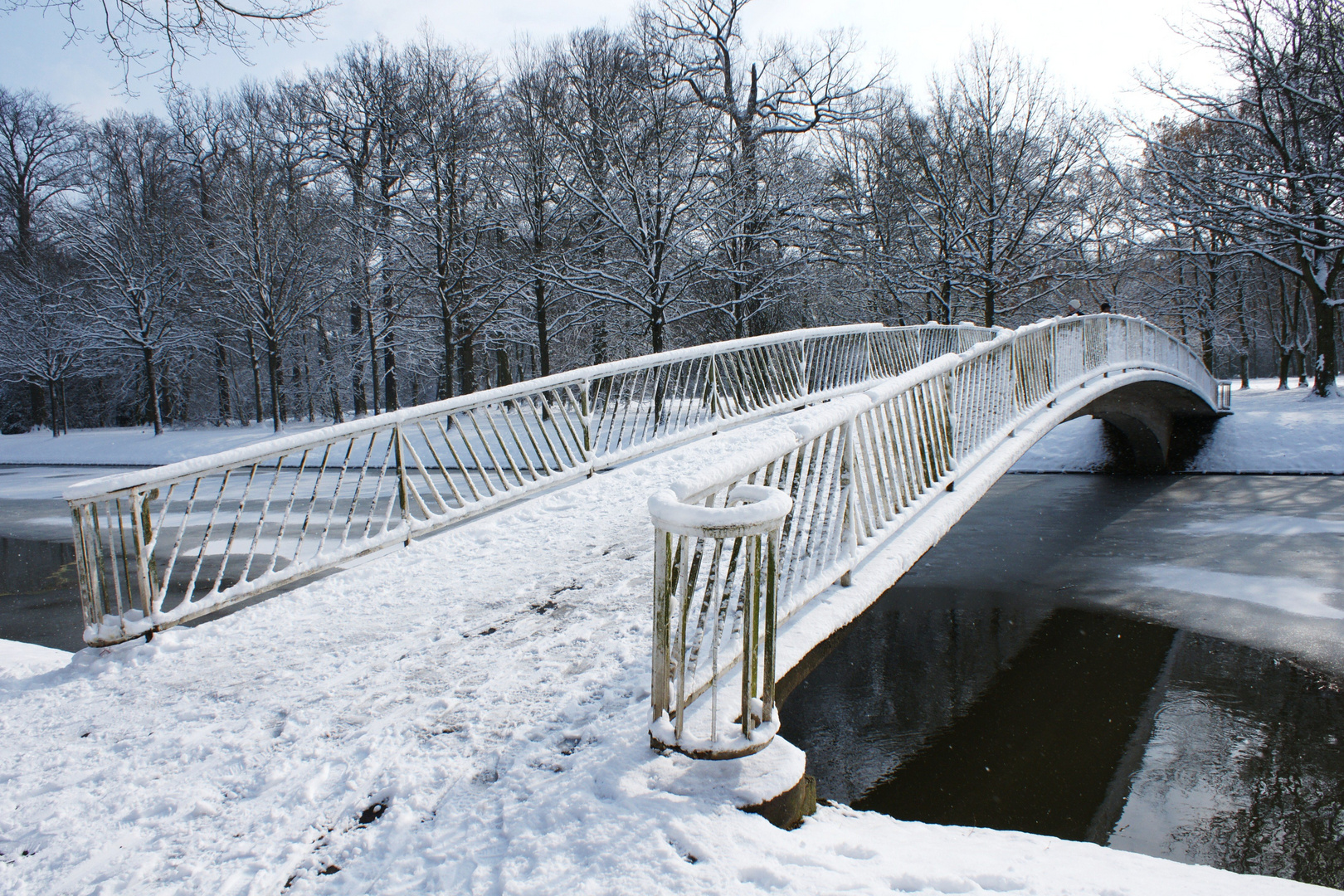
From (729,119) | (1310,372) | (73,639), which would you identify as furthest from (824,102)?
(1310,372)

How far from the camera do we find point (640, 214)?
16.3 metres

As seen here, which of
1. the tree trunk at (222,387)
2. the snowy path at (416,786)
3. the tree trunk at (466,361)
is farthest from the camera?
the tree trunk at (222,387)

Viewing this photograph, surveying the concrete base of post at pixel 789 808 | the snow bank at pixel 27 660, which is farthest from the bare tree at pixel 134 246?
the concrete base of post at pixel 789 808

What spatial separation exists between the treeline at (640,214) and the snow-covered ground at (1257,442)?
1.93m

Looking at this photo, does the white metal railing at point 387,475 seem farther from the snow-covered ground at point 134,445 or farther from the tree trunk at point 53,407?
the tree trunk at point 53,407

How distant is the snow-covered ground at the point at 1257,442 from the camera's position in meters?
17.8

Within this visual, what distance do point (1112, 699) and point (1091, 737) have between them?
0.91 m

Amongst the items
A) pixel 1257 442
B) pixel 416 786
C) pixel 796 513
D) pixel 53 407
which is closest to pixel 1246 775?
pixel 796 513

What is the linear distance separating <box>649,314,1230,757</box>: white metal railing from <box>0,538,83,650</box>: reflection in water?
5791 mm

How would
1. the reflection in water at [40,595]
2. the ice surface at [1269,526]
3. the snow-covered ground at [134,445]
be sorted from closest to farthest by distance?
the reflection in water at [40,595], the ice surface at [1269,526], the snow-covered ground at [134,445]

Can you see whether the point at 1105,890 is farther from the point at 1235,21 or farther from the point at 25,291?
the point at 25,291

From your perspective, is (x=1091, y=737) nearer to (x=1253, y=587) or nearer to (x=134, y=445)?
(x=1253, y=587)

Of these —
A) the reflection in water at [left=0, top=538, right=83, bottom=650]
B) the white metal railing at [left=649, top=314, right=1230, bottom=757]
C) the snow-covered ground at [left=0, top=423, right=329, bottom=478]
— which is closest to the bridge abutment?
the white metal railing at [left=649, top=314, right=1230, bottom=757]

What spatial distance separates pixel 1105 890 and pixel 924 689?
513cm
